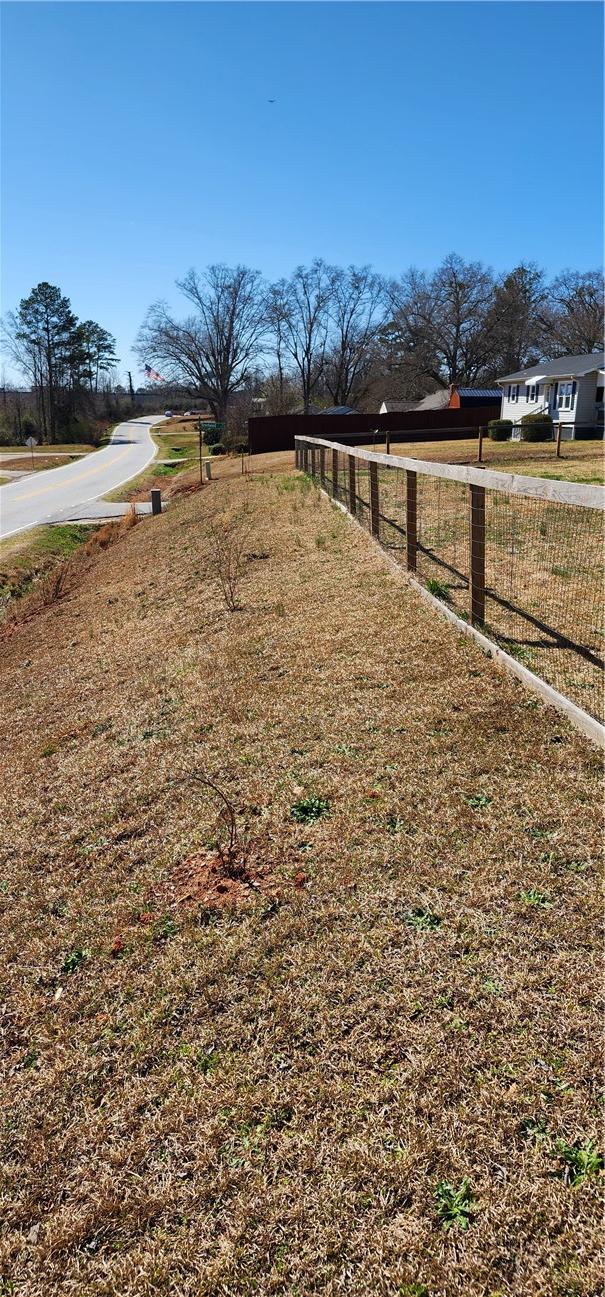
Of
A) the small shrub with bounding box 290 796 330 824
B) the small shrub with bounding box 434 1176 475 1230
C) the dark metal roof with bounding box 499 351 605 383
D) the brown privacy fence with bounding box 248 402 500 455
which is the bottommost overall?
the small shrub with bounding box 434 1176 475 1230

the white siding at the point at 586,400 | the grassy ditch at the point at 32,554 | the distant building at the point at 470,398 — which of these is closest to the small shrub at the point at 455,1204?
the grassy ditch at the point at 32,554

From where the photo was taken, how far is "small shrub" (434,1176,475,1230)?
198cm

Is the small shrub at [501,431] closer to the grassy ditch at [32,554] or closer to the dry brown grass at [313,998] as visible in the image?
the grassy ditch at [32,554]

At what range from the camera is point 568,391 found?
112 ft

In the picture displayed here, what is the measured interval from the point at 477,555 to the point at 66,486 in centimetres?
3134

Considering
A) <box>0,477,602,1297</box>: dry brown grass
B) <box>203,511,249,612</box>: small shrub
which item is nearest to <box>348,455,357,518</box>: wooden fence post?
<box>203,511,249,612</box>: small shrub

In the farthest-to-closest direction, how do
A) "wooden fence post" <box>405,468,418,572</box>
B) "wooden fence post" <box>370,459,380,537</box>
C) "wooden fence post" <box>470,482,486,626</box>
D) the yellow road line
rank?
1. the yellow road line
2. "wooden fence post" <box>370,459,380,537</box>
3. "wooden fence post" <box>405,468,418,572</box>
4. "wooden fence post" <box>470,482,486,626</box>

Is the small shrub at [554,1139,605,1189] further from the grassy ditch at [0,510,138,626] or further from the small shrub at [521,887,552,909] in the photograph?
the grassy ditch at [0,510,138,626]

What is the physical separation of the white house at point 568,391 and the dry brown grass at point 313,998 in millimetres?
30230

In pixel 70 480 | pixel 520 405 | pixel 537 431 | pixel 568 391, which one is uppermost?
pixel 568 391

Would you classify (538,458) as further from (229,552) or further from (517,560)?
(517,560)

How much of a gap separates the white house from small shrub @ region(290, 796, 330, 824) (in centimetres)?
3069

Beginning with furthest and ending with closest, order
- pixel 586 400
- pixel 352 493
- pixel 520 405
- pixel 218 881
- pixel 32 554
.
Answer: pixel 520 405 → pixel 586 400 → pixel 32 554 → pixel 352 493 → pixel 218 881

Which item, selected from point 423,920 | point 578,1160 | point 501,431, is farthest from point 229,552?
point 501,431
